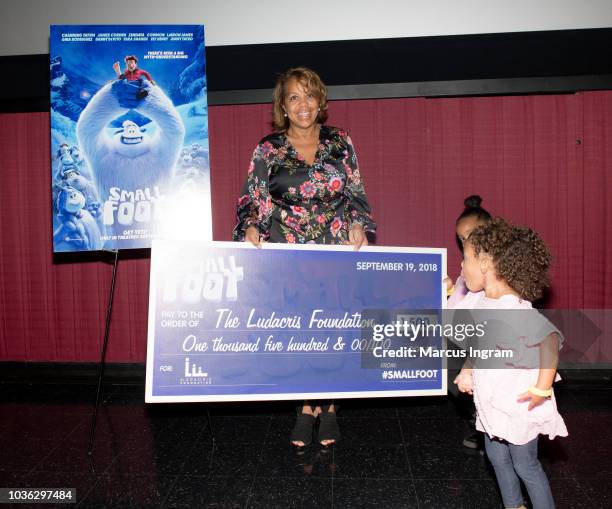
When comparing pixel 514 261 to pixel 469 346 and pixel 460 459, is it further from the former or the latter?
pixel 460 459

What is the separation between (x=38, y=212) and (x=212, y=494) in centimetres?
246

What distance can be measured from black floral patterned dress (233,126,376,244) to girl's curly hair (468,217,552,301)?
82cm

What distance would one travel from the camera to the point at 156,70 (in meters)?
2.60

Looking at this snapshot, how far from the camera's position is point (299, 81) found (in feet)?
8.03

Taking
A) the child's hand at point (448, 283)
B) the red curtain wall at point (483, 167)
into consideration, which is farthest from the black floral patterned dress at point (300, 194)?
the red curtain wall at point (483, 167)

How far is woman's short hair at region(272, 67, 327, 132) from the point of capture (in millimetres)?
2453

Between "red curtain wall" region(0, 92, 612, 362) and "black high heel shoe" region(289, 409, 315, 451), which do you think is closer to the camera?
"black high heel shoe" region(289, 409, 315, 451)

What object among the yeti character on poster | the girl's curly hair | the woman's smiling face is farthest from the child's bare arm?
the yeti character on poster

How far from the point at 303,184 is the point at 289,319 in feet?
2.07

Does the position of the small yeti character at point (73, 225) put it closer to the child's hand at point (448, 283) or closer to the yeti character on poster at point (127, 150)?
the yeti character on poster at point (127, 150)

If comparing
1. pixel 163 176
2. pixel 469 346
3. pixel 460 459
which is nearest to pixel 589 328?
pixel 460 459

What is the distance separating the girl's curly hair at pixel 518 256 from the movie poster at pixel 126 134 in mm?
1403

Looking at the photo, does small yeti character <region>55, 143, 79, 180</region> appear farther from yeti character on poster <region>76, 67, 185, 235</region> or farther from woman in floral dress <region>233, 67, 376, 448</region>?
woman in floral dress <region>233, 67, 376, 448</region>

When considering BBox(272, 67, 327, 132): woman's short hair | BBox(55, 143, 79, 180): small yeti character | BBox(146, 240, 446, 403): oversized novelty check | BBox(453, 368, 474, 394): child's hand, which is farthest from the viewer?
BBox(55, 143, 79, 180): small yeti character
